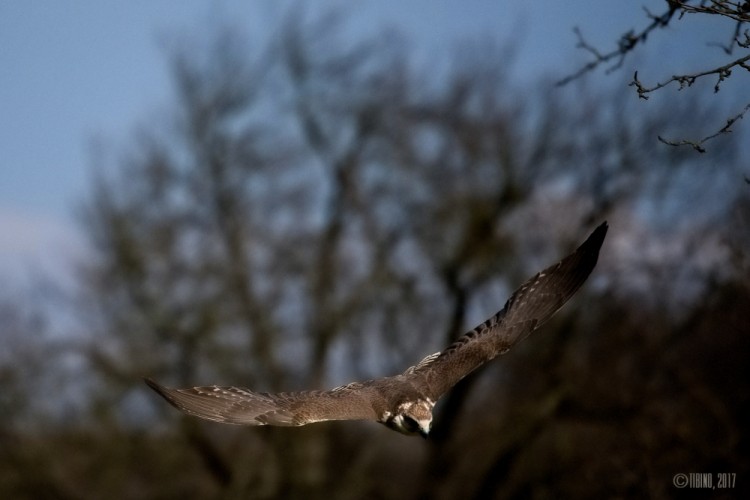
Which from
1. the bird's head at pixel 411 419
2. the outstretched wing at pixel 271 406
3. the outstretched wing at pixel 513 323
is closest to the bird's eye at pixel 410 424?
the bird's head at pixel 411 419

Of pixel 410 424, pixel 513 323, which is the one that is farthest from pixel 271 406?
pixel 513 323

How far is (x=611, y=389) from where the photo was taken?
25.6 m

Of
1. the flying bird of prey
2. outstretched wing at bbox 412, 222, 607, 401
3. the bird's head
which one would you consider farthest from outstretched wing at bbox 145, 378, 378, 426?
outstretched wing at bbox 412, 222, 607, 401

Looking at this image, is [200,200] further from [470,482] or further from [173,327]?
[470,482]

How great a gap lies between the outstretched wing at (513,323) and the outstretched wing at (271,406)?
684mm

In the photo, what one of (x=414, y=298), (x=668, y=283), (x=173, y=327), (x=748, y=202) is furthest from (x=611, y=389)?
(x=173, y=327)

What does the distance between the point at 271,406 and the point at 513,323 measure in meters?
2.19

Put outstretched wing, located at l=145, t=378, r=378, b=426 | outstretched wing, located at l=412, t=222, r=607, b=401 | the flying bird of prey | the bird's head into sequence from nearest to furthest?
outstretched wing, located at l=145, t=378, r=378, b=426, the flying bird of prey, the bird's head, outstretched wing, located at l=412, t=222, r=607, b=401

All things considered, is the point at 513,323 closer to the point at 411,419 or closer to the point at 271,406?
the point at 411,419

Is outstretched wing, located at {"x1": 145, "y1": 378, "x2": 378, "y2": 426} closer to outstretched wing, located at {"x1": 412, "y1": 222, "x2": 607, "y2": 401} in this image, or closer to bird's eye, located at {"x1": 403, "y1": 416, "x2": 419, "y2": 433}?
bird's eye, located at {"x1": 403, "y1": 416, "x2": 419, "y2": 433}

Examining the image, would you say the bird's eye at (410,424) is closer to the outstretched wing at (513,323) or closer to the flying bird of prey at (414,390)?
the flying bird of prey at (414,390)

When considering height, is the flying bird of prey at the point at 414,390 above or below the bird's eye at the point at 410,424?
above

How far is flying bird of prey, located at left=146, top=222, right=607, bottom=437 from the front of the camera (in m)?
8.81

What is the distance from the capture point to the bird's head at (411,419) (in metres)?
8.97
